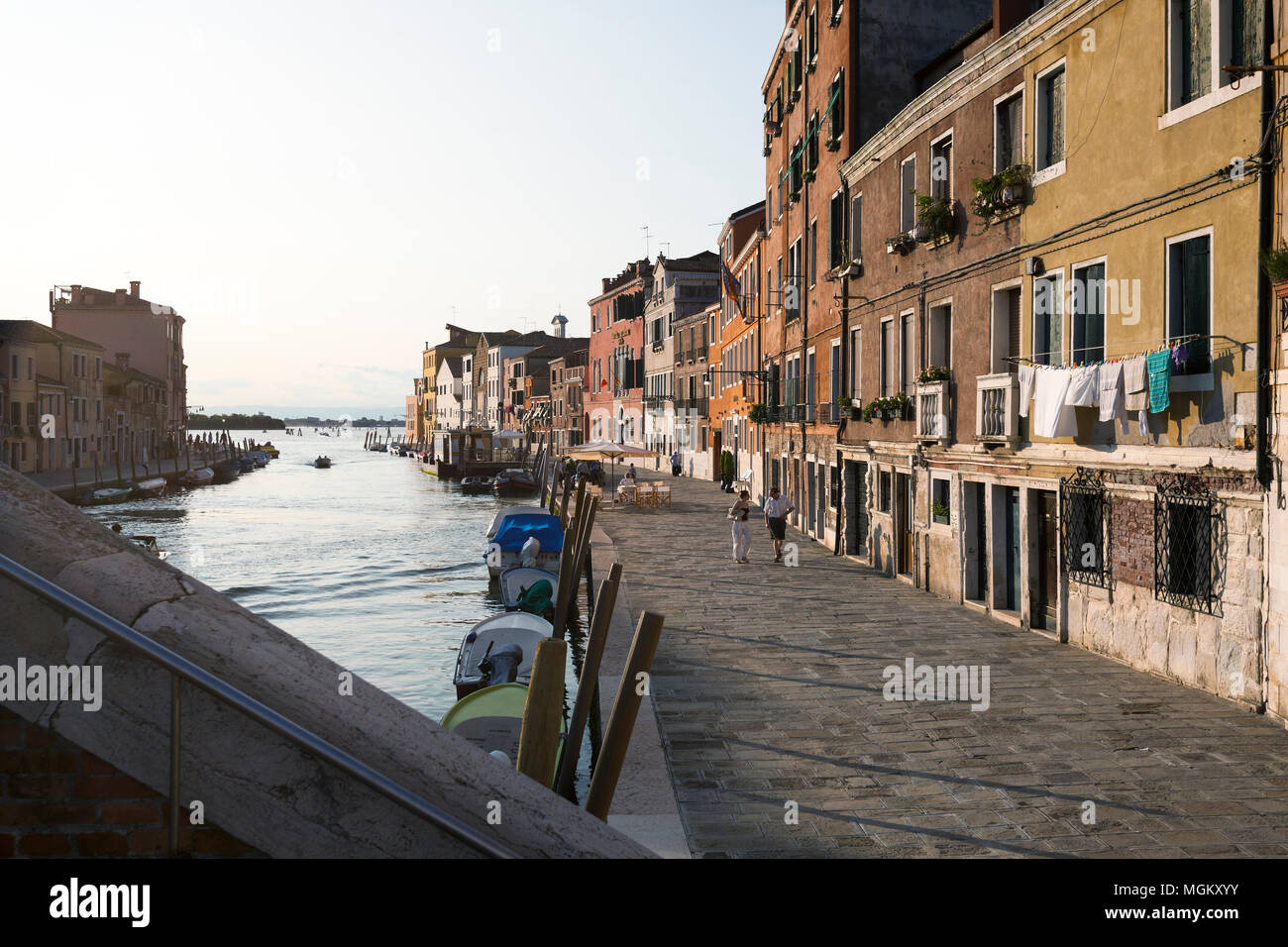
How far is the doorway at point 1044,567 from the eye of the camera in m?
13.1

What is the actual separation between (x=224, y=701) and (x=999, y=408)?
1247 centimetres

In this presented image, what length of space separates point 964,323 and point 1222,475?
607 cm

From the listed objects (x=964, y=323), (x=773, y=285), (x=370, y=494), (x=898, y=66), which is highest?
(x=898, y=66)

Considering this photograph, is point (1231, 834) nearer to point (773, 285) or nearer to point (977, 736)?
point (977, 736)

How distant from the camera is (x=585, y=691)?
7.31 meters

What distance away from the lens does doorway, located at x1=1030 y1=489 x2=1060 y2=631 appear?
517 inches

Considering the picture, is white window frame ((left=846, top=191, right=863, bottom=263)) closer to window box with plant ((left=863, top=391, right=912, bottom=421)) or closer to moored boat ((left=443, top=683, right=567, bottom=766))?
window box with plant ((left=863, top=391, right=912, bottom=421))

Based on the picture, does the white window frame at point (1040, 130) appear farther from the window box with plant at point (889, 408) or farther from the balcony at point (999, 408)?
the window box with plant at point (889, 408)

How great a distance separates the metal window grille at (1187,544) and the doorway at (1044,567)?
2532 mm

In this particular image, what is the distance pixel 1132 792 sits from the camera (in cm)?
722

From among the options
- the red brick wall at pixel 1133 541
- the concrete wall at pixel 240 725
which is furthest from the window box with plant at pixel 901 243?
the concrete wall at pixel 240 725

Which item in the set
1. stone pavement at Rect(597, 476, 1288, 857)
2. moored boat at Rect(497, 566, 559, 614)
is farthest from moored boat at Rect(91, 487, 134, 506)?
stone pavement at Rect(597, 476, 1288, 857)
